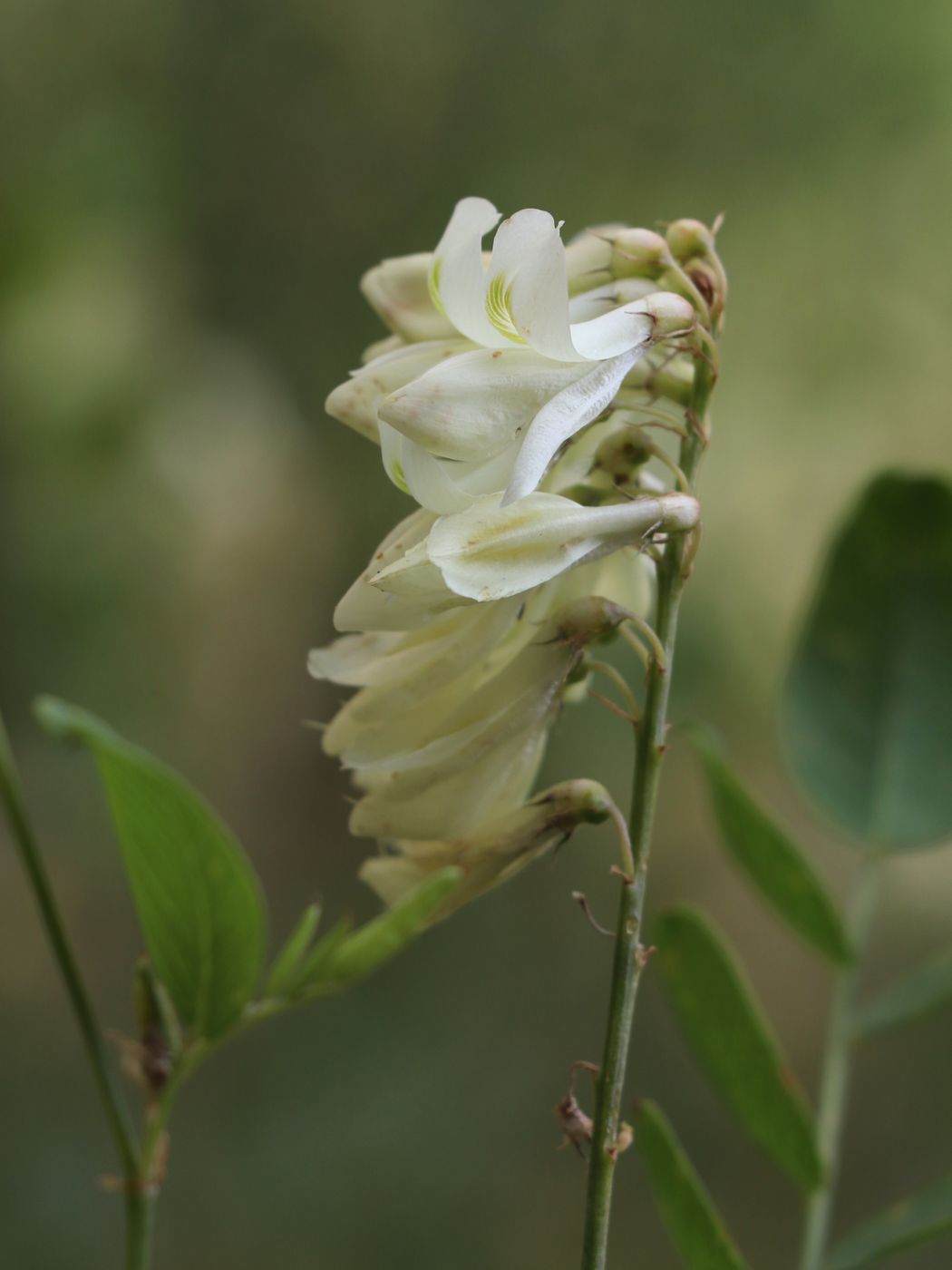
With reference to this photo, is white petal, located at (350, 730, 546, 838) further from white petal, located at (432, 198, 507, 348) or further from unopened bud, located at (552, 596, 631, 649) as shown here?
white petal, located at (432, 198, 507, 348)

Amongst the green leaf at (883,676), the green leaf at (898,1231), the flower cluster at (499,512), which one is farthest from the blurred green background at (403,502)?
the flower cluster at (499,512)

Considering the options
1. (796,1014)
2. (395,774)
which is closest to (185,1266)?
(796,1014)

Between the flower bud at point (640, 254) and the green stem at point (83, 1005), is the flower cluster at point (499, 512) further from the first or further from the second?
the green stem at point (83, 1005)

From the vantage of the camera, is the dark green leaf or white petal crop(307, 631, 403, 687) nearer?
white petal crop(307, 631, 403, 687)

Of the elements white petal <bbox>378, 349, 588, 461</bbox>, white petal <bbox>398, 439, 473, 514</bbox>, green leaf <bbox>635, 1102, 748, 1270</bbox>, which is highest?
white petal <bbox>378, 349, 588, 461</bbox>

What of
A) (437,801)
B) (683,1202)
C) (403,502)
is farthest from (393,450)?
(403,502)

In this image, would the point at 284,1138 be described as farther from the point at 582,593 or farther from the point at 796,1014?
the point at 582,593

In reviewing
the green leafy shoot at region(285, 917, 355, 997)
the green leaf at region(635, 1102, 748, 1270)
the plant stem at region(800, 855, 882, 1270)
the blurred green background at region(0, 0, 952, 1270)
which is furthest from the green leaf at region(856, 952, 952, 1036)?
the blurred green background at region(0, 0, 952, 1270)

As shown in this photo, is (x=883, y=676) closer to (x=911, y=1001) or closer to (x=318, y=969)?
(x=911, y=1001)
